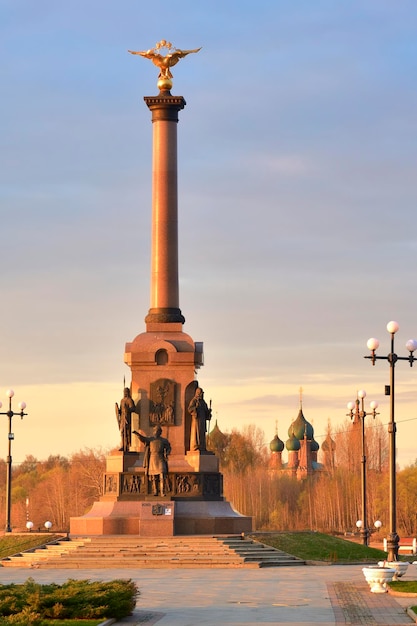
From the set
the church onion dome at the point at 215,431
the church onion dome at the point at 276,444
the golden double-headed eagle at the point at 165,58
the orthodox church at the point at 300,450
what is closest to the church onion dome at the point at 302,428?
the orthodox church at the point at 300,450

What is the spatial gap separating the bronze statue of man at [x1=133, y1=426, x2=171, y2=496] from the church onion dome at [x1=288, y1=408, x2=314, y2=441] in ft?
338

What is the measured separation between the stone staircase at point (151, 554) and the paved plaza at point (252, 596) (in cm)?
107

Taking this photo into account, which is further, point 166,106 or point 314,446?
point 314,446

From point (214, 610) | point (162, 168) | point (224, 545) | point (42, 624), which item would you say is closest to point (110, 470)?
point (224, 545)

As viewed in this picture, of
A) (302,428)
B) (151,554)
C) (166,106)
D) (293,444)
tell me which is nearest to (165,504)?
(151,554)

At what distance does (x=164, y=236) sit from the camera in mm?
54344

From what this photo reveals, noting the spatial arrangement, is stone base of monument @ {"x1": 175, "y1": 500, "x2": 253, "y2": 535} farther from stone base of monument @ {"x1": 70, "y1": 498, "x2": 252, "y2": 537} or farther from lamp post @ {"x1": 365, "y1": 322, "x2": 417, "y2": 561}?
lamp post @ {"x1": 365, "y1": 322, "x2": 417, "y2": 561}

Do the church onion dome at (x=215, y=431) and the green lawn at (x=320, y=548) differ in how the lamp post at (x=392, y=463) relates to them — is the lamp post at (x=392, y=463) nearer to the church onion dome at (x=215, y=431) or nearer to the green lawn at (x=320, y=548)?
the green lawn at (x=320, y=548)

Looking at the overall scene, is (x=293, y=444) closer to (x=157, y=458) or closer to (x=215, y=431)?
(x=215, y=431)

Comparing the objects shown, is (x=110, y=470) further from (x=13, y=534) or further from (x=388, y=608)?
(x=388, y=608)

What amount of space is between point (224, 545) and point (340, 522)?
64.9 metres

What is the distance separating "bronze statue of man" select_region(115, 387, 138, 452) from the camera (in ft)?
170

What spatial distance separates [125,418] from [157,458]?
292 centimetres

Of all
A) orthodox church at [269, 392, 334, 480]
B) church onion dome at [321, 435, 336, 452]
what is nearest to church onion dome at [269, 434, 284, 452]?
orthodox church at [269, 392, 334, 480]
